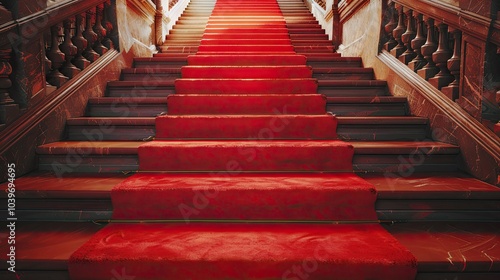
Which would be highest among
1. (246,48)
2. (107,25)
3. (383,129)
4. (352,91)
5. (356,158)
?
(107,25)

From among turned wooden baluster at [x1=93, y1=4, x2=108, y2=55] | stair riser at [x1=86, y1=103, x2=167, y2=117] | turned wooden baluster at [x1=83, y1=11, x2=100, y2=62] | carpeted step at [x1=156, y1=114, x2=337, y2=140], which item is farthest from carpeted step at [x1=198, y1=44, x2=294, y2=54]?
carpeted step at [x1=156, y1=114, x2=337, y2=140]

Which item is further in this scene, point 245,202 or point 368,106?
point 368,106

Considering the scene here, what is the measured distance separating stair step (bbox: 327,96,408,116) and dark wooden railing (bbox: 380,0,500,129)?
279 millimetres

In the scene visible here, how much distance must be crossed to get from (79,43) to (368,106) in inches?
89.3

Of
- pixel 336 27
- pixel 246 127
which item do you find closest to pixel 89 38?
pixel 246 127

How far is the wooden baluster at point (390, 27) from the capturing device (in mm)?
2887

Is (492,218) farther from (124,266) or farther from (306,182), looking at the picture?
(124,266)

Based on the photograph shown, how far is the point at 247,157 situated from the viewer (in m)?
2.01

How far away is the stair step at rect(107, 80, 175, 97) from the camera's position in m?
2.87

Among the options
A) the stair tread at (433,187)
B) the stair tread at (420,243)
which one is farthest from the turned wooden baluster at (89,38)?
the stair tread at (433,187)

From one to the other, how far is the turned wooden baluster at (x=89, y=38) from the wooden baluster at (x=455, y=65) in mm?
2611

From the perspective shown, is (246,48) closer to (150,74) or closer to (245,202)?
(150,74)

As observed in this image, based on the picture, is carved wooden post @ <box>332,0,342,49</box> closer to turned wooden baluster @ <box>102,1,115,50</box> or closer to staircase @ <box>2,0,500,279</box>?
staircase @ <box>2,0,500,279</box>

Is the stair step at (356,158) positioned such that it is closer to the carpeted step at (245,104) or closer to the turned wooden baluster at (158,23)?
the carpeted step at (245,104)
